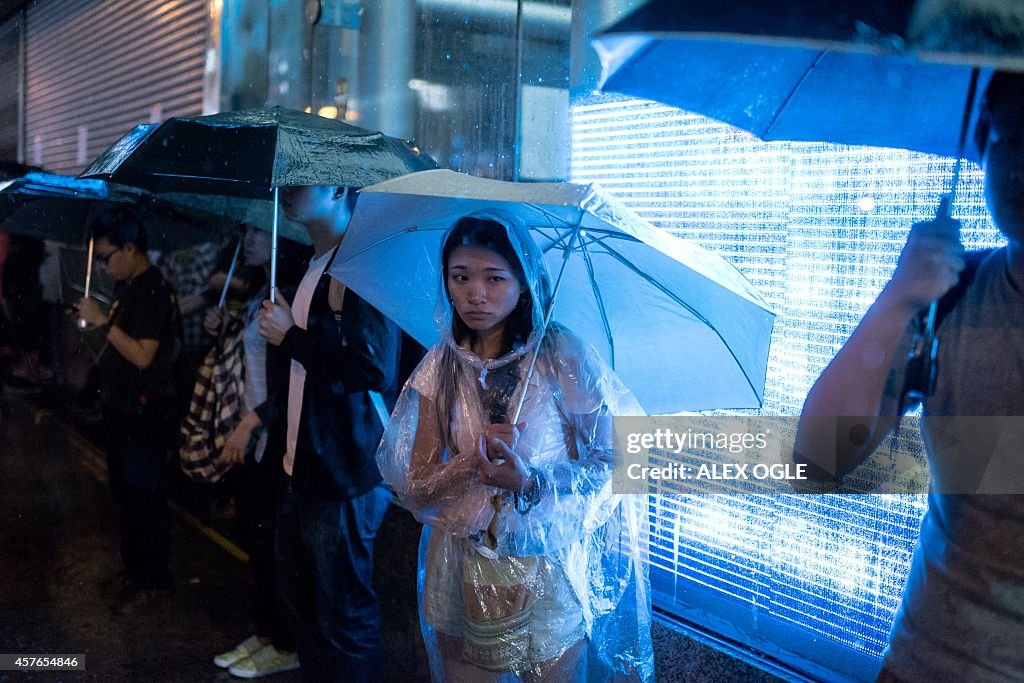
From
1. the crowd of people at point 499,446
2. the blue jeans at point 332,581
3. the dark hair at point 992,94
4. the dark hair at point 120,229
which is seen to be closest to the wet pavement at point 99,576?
the crowd of people at point 499,446

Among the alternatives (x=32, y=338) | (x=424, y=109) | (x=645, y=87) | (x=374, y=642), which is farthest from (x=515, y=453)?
(x=32, y=338)

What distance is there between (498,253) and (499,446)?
488mm

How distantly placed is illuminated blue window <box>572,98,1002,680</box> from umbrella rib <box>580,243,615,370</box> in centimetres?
45

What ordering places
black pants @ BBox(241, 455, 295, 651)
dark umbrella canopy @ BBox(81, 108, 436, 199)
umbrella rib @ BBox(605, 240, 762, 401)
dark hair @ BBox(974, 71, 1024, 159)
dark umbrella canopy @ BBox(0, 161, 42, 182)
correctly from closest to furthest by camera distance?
dark hair @ BBox(974, 71, 1024, 159) → umbrella rib @ BBox(605, 240, 762, 401) → dark umbrella canopy @ BBox(81, 108, 436, 199) → black pants @ BBox(241, 455, 295, 651) → dark umbrella canopy @ BBox(0, 161, 42, 182)

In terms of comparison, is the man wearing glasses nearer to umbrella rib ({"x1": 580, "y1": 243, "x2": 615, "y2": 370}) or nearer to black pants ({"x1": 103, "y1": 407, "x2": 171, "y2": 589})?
black pants ({"x1": 103, "y1": 407, "x2": 171, "y2": 589})

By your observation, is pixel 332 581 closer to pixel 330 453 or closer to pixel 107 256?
pixel 330 453

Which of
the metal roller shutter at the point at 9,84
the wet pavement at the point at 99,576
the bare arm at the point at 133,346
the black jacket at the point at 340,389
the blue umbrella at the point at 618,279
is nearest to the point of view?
the blue umbrella at the point at 618,279

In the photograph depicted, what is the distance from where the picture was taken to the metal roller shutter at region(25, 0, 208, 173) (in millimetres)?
5555

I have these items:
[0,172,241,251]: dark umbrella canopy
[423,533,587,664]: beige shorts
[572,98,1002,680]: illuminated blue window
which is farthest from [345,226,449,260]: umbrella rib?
[0,172,241,251]: dark umbrella canopy

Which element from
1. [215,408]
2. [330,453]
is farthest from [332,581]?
[215,408]

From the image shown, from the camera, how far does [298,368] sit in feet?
10.1

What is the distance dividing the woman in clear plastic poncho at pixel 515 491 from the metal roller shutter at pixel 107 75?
439 centimetres

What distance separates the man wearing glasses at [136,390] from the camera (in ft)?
13.6

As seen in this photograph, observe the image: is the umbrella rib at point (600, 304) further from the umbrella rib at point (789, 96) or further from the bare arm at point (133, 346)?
the bare arm at point (133, 346)
